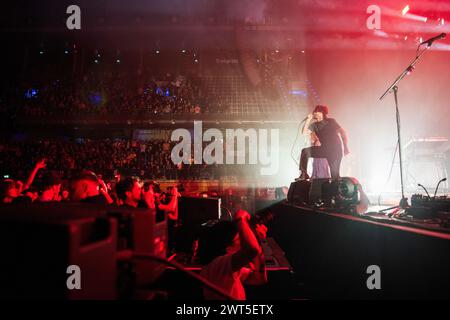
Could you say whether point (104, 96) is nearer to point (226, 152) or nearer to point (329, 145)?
point (226, 152)

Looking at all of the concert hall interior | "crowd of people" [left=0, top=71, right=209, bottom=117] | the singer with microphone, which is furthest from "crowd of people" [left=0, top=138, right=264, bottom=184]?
the singer with microphone

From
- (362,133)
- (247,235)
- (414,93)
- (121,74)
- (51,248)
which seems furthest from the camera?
(121,74)

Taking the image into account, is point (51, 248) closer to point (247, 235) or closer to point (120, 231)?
point (120, 231)

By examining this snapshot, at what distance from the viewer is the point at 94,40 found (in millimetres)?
14555

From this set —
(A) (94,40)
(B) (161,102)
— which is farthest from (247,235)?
(A) (94,40)

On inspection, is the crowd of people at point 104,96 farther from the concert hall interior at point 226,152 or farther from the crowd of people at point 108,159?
the crowd of people at point 108,159

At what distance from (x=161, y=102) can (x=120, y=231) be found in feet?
42.2

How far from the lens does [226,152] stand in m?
12.2

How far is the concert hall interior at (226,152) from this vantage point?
2.31ft

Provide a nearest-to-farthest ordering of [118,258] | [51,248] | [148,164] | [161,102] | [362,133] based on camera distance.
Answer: [51,248], [118,258], [362,133], [148,164], [161,102]

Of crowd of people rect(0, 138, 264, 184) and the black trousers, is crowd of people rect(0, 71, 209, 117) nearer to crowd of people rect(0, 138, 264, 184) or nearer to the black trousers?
crowd of people rect(0, 138, 264, 184)

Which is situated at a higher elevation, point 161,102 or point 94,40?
point 94,40

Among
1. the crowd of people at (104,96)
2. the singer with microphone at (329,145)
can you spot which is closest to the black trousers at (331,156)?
the singer with microphone at (329,145)

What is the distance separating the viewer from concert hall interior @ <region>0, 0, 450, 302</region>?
705mm
